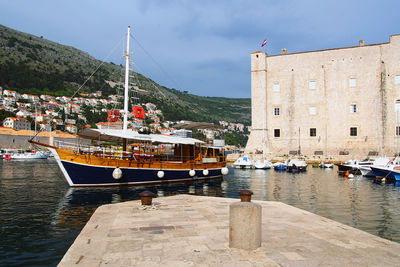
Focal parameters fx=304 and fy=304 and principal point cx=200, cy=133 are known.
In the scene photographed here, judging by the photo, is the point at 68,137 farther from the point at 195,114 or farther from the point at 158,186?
the point at 195,114

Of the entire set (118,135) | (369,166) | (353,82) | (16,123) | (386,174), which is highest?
(353,82)

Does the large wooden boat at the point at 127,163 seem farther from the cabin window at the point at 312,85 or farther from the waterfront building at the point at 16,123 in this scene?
the waterfront building at the point at 16,123

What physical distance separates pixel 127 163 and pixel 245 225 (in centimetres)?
→ 1517

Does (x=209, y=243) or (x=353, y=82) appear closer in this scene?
(x=209, y=243)

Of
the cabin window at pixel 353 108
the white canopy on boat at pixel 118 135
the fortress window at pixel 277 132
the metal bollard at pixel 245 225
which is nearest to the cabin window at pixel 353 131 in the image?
the cabin window at pixel 353 108

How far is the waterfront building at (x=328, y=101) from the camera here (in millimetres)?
47719

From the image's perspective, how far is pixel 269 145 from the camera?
5294 cm

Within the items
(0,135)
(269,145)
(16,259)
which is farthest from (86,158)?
(0,135)

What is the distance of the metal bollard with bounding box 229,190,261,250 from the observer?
562 cm

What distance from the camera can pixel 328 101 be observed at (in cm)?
5103

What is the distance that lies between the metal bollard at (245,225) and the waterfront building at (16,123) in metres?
112

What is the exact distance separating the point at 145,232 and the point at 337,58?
51.6 metres

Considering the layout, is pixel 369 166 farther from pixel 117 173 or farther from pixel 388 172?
pixel 117 173

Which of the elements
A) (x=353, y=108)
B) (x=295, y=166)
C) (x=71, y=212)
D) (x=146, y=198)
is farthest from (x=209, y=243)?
(x=353, y=108)
